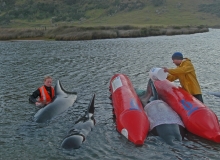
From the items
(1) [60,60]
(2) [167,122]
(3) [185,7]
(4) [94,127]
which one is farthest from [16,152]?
(3) [185,7]

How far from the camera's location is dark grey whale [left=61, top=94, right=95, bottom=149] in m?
9.86

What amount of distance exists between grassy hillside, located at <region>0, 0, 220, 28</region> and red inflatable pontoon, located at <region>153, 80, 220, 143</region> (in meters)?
95.0

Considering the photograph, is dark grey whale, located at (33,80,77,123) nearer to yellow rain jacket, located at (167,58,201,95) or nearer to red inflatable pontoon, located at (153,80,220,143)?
red inflatable pontoon, located at (153,80,220,143)

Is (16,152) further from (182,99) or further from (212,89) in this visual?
(212,89)

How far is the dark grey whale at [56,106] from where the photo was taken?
488 inches

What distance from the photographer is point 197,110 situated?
1067 centimetres

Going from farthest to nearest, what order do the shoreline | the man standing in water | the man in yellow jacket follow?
the shoreline < the man standing in water < the man in yellow jacket

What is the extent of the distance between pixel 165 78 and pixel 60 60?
18888 mm

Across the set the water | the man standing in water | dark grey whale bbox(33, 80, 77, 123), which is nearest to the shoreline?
the water

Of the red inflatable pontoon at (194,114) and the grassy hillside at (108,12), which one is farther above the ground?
the grassy hillside at (108,12)

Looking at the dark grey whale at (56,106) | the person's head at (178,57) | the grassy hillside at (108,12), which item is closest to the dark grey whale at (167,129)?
the person's head at (178,57)

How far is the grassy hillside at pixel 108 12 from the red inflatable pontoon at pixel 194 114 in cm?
9499

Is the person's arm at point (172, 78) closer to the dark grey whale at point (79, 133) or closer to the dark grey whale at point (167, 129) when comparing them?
the dark grey whale at point (167, 129)

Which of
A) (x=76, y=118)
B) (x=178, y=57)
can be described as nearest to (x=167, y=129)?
(x=178, y=57)
